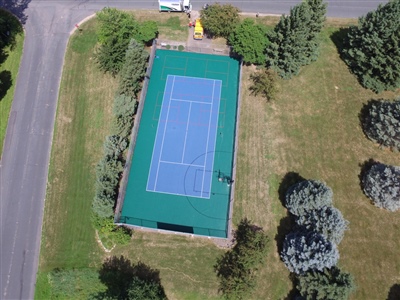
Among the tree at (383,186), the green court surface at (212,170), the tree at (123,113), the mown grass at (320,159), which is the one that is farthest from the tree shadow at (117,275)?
the tree at (383,186)

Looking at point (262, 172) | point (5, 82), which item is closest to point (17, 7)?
point (5, 82)

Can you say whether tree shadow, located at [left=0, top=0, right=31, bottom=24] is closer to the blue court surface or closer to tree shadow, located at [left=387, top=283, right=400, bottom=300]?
the blue court surface

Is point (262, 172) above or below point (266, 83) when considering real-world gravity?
below

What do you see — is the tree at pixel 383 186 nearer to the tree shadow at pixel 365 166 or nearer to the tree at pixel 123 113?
the tree shadow at pixel 365 166

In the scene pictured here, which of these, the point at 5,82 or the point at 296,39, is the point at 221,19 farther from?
the point at 5,82

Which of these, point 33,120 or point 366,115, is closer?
point 366,115
